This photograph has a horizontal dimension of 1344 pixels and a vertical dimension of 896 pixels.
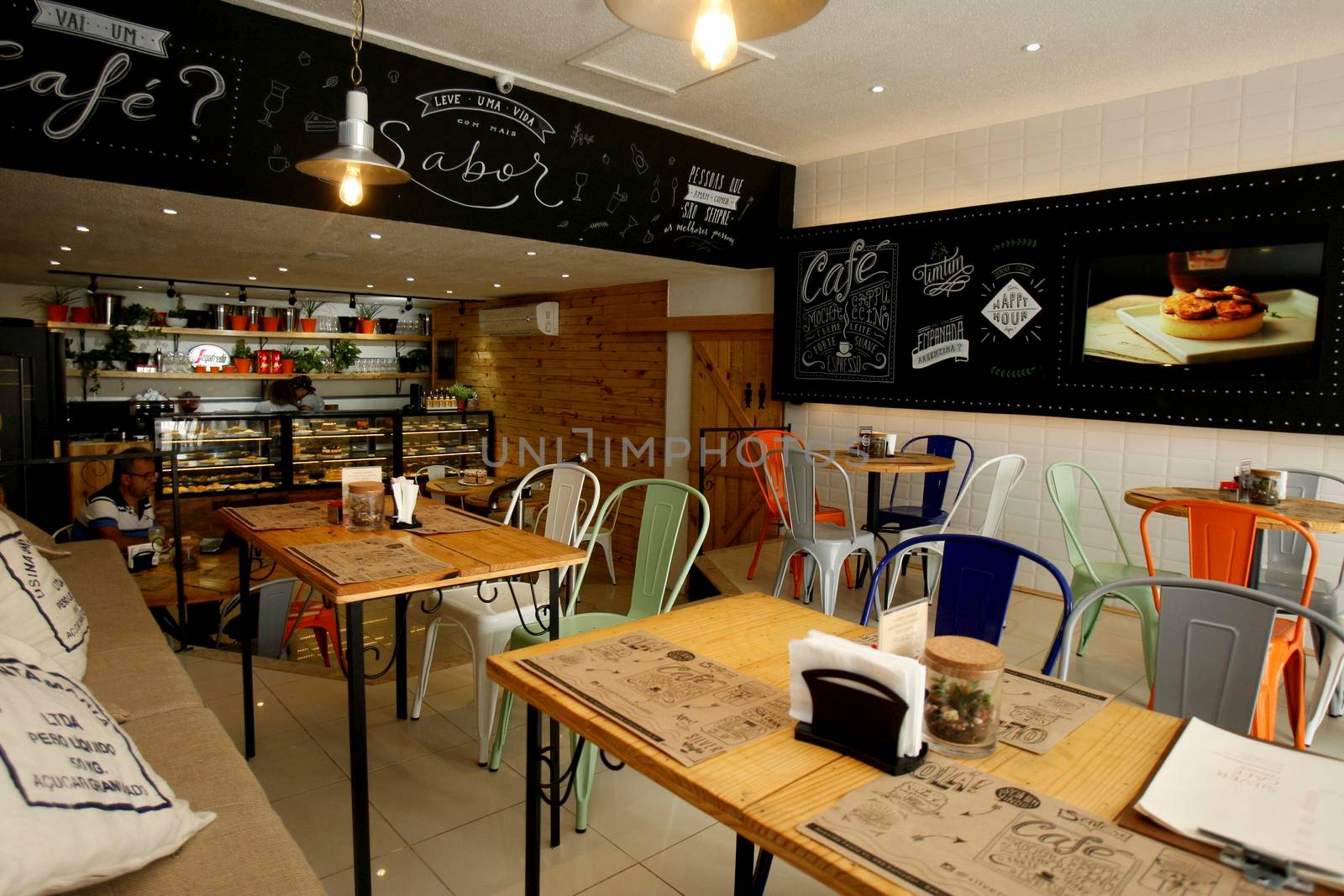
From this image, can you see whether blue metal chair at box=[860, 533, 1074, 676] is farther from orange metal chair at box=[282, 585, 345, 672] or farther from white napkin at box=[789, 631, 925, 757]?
orange metal chair at box=[282, 585, 345, 672]

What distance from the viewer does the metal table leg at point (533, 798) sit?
1810 mm

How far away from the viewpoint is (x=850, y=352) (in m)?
6.12

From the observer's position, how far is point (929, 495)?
5.59 meters

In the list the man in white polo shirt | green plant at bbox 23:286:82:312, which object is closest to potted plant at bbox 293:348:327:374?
green plant at bbox 23:286:82:312

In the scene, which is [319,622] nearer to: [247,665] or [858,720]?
[247,665]

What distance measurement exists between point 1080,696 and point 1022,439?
14.1 ft

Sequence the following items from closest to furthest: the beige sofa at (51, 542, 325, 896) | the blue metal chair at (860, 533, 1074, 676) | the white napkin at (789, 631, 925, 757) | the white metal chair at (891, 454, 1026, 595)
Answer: the white napkin at (789, 631, 925, 757) < the beige sofa at (51, 542, 325, 896) < the blue metal chair at (860, 533, 1074, 676) < the white metal chair at (891, 454, 1026, 595)

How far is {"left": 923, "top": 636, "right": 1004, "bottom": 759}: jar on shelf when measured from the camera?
1.21 meters

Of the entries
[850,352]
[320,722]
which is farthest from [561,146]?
[320,722]

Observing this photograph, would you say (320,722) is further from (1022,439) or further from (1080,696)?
(1022,439)

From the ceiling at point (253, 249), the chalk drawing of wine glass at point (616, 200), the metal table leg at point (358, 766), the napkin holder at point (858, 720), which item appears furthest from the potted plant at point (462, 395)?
the napkin holder at point (858, 720)

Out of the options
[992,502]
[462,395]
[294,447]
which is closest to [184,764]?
[992,502]

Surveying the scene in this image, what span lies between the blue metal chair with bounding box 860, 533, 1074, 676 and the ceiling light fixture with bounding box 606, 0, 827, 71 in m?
1.26

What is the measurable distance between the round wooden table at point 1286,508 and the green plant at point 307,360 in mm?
9369
